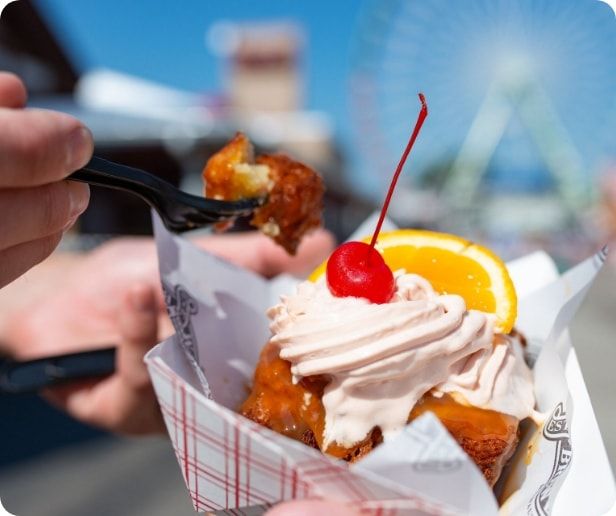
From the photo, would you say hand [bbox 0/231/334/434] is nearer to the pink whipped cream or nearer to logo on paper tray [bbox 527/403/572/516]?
the pink whipped cream

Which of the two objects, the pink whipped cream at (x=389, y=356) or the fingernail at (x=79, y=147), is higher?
the fingernail at (x=79, y=147)

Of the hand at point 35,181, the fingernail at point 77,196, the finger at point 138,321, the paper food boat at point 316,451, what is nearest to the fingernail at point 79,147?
the hand at point 35,181

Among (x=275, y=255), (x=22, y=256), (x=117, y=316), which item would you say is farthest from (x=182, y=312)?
(x=117, y=316)

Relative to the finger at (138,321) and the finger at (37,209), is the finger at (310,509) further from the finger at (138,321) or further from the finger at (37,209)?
the finger at (138,321)

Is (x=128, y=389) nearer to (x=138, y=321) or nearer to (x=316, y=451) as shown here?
(x=138, y=321)

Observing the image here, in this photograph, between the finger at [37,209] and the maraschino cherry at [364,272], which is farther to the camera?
the maraschino cherry at [364,272]

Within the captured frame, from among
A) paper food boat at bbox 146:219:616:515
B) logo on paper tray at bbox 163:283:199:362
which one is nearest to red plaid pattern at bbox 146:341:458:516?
paper food boat at bbox 146:219:616:515
